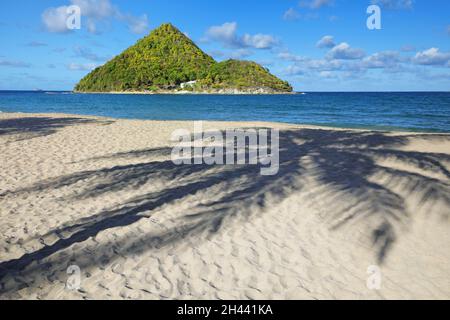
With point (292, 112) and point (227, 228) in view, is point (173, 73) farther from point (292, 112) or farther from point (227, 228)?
point (227, 228)

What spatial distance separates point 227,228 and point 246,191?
1.81m

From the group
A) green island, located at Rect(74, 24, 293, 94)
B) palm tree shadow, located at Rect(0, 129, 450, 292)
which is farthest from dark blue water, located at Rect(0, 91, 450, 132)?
green island, located at Rect(74, 24, 293, 94)

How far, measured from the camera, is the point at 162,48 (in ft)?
593

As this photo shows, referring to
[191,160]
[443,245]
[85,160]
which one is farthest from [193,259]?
[85,160]

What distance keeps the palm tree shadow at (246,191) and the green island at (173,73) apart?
143839mm

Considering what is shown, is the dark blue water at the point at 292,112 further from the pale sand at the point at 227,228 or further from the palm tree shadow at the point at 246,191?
the pale sand at the point at 227,228

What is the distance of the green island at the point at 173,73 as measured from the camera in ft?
509

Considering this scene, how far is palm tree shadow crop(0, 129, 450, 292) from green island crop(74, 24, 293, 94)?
472ft

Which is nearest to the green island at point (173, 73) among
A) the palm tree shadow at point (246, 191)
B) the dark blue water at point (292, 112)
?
the dark blue water at point (292, 112)

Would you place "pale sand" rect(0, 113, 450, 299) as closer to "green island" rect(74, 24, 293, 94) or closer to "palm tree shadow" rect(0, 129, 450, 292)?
"palm tree shadow" rect(0, 129, 450, 292)

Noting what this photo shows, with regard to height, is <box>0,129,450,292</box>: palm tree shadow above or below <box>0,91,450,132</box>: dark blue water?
below

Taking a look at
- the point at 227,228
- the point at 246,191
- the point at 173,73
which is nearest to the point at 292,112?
the point at 246,191

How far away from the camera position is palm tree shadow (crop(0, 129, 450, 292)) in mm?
5281

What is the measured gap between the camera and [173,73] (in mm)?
159375
